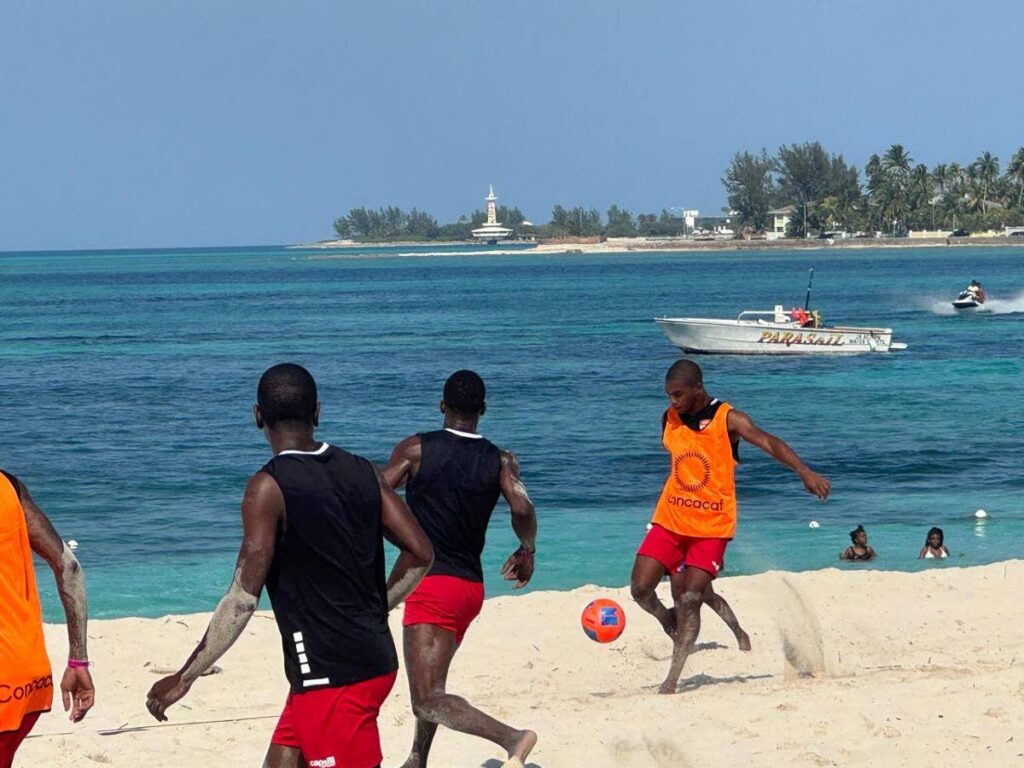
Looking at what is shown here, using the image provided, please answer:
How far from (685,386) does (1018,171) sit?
19000 centimetres

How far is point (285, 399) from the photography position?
4.71 meters

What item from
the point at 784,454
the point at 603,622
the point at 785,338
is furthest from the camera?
the point at 785,338

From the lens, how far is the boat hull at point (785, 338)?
1660 inches

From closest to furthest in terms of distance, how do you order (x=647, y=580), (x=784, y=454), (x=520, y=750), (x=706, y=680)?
(x=520, y=750)
(x=784, y=454)
(x=647, y=580)
(x=706, y=680)

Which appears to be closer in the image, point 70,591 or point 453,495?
point 70,591

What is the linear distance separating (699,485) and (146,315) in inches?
2910

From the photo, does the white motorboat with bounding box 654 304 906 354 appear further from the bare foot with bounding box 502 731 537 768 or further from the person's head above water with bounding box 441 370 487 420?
the bare foot with bounding box 502 731 537 768

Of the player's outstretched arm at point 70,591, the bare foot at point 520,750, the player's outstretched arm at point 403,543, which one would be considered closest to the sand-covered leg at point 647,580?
the bare foot at point 520,750

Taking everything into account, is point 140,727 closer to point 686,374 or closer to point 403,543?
point 686,374

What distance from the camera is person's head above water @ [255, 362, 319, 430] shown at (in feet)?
15.5

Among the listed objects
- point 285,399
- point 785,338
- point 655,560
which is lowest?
point 785,338

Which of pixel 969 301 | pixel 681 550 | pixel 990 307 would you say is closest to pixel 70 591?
pixel 681 550

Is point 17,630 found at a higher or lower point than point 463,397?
lower

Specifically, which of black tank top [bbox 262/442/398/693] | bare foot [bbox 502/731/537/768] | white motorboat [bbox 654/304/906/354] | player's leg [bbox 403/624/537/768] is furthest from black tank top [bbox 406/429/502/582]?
white motorboat [bbox 654/304/906/354]
